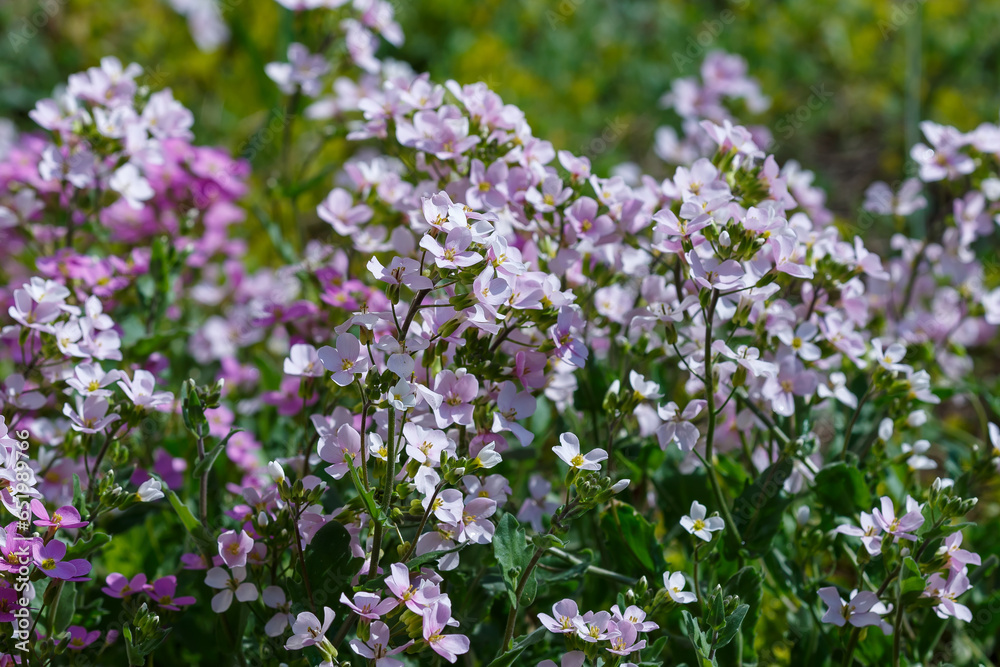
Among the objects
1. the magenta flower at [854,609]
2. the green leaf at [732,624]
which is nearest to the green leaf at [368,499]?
the green leaf at [732,624]

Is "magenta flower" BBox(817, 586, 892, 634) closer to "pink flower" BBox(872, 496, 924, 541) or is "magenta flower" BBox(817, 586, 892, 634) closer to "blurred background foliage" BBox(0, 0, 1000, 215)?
"pink flower" BBox(872, 496, 924, 541)

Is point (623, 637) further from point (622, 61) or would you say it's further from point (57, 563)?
point (622, 61)

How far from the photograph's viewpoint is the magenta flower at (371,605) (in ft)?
4.94

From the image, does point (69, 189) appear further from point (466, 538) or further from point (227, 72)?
point (227, 72)

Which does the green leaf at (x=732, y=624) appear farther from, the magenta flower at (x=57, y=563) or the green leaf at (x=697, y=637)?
the magenta flower at (x=57, y=563)

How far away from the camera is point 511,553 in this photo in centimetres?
165

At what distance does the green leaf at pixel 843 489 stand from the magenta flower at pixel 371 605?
1.00 meters

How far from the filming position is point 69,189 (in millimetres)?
2641

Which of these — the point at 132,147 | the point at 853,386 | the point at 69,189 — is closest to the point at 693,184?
the point at 853,386

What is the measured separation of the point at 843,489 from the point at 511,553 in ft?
2.61

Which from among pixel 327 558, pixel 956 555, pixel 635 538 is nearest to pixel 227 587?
pixel 327 558

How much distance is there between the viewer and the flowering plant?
163 cm

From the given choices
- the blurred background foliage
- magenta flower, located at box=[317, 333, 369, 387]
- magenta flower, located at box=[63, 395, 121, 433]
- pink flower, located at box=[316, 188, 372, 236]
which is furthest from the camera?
the blurred background foliage

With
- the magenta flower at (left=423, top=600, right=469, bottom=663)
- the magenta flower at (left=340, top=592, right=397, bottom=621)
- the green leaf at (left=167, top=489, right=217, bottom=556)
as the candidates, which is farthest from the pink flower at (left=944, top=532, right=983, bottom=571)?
the green leaf at (left=167, top=489, right=217, bottom=556)
